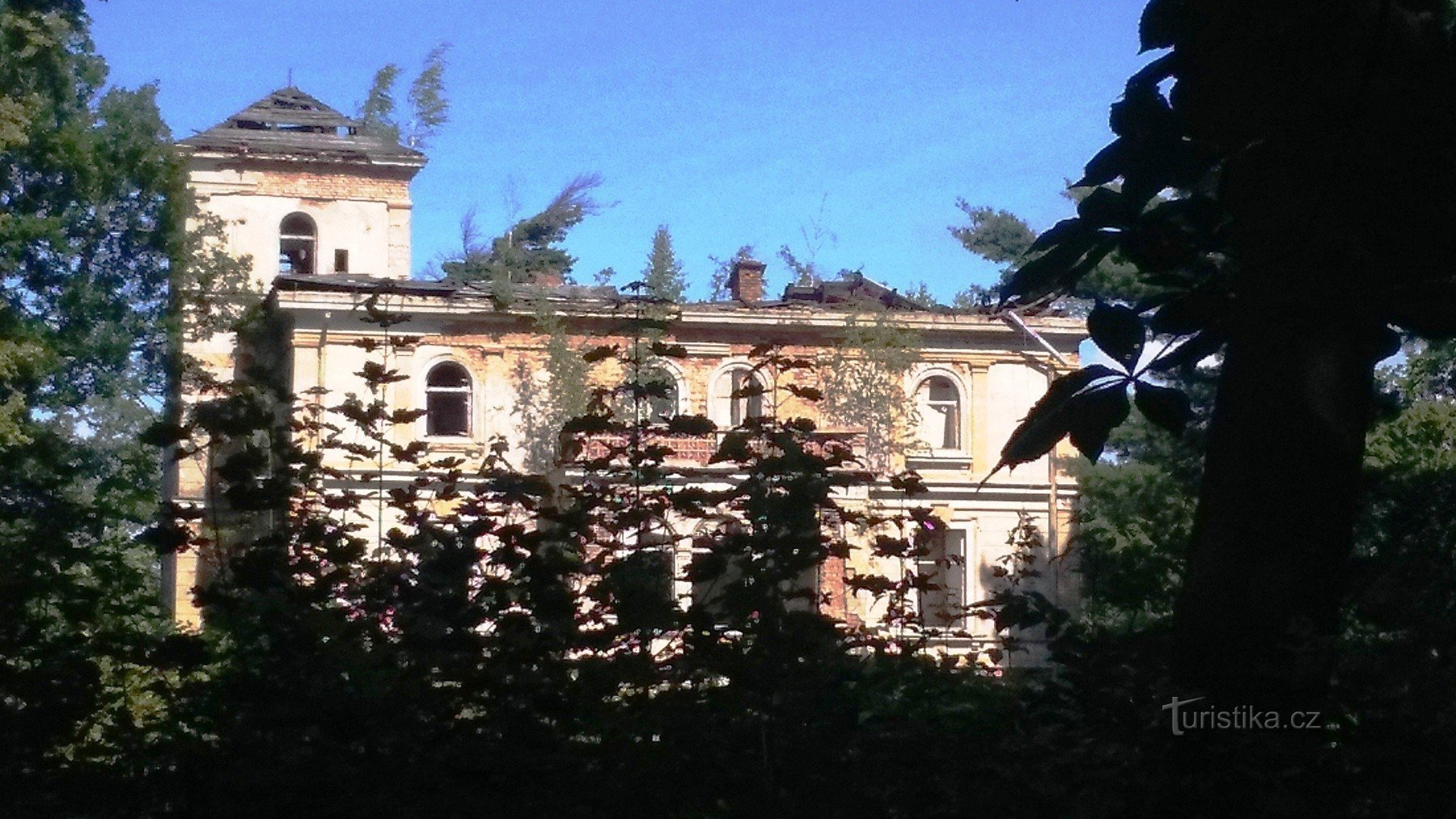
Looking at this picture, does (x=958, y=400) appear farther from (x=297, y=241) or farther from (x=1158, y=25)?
(x=1158, y=25)

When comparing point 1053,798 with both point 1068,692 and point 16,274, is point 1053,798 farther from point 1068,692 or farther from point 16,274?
point 16,274

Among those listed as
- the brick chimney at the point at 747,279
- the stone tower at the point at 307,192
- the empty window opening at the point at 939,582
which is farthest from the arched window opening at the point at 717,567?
the stone tower at the point at 307,192

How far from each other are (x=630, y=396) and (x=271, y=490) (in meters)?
1.22

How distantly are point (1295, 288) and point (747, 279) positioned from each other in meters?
30.2

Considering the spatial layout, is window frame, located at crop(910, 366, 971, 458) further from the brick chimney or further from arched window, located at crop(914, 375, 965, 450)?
the brick chimney

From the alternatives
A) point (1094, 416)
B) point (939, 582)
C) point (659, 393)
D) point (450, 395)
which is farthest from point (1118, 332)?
point (450, 395)

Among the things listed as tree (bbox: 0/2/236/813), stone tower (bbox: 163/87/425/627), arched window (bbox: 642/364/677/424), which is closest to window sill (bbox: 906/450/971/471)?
tree (bbox: 0/2/236/813)

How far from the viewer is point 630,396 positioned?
5094 mm

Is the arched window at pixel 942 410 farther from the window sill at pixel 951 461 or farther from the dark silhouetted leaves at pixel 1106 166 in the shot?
the dark silhouetted leaves at pixel 1106 166

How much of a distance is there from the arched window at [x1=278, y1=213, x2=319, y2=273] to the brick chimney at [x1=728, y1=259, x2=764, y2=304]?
10999mm

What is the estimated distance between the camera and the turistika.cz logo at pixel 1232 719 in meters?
3.25

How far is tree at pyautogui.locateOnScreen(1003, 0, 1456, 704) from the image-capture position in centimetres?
342

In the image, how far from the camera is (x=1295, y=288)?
11.6 ft

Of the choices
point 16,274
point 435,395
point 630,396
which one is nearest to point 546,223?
point 435,395
